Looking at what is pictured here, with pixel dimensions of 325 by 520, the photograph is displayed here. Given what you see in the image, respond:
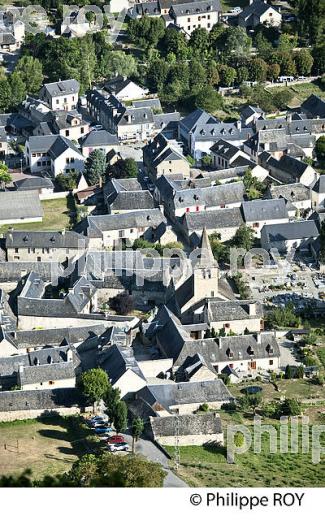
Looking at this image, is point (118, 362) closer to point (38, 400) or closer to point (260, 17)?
point (38, 400)

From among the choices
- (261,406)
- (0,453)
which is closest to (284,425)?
(261,406)

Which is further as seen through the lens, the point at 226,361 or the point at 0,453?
the point at 226,361

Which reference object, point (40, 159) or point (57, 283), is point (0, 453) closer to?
point (57, 283)

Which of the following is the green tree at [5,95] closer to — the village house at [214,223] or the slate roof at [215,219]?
→ the village house at [214,223]

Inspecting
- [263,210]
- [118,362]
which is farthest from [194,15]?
[118,362]

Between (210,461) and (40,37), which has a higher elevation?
(40,37)
